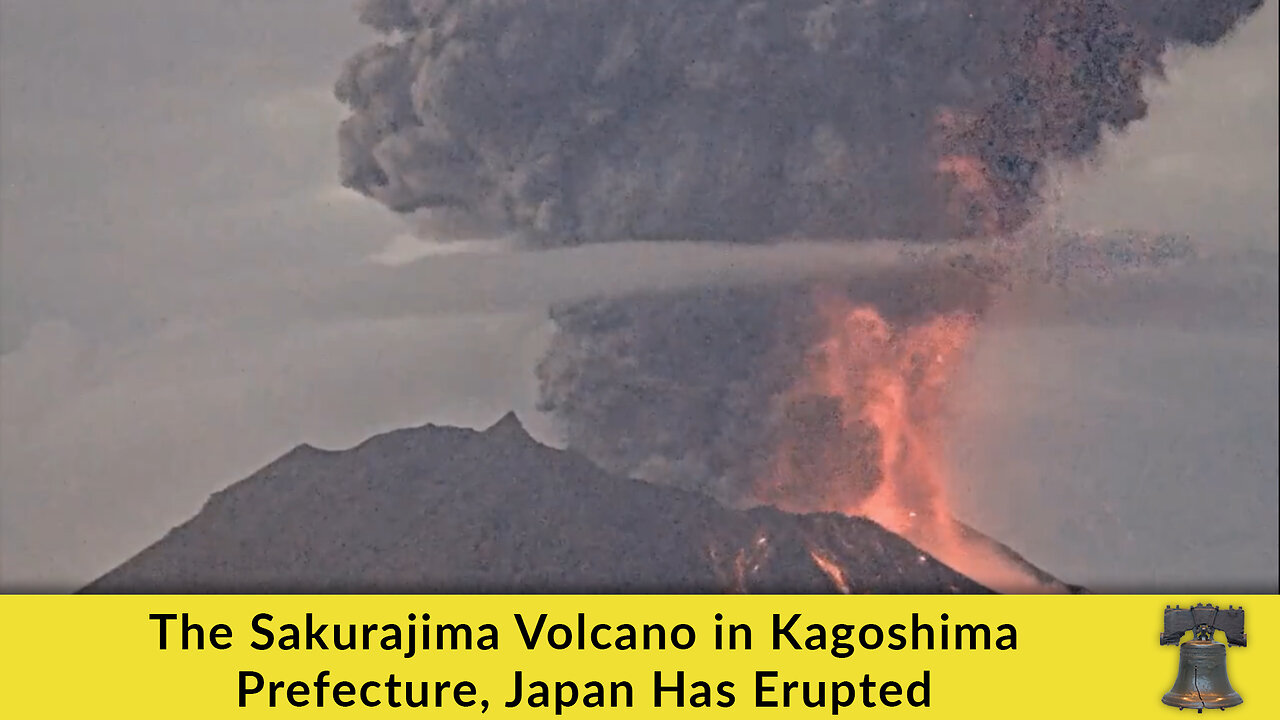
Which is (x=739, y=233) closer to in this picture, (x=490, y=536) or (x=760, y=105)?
(x=760, y=105)

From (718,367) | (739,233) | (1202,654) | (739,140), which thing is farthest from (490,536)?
(1202,654)

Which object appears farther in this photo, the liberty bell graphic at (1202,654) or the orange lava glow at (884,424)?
the orange lava glow at (884,424)

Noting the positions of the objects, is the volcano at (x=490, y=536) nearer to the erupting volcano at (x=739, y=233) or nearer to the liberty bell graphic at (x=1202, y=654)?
the erupting volcano at (x=739, y=233)

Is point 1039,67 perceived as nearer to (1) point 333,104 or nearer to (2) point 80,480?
(1) point 333,104

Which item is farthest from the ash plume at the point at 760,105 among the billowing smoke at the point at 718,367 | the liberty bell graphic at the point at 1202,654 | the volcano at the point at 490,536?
the liberty bell graphic at the point at 1202,654

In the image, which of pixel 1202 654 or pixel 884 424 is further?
pixel 884 424

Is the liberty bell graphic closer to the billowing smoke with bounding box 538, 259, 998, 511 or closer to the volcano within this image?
the volcano

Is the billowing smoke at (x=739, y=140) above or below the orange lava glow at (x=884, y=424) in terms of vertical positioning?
above

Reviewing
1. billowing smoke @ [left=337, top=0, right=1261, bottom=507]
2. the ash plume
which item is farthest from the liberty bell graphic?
the ash plume
